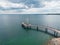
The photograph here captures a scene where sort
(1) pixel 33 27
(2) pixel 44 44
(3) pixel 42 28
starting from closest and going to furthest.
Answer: (2) pixel 44 44 → (3) pixel 42 28 → (1) pixel 33 27

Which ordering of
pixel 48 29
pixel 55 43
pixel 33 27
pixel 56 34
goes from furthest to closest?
pixel 33 27 → pixel 48 29 → pixel 56 34 → pixel 55 43

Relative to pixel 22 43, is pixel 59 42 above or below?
above

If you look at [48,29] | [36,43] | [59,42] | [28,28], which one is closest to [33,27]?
[28,28]

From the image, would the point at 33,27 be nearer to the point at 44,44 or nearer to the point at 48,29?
the point at 48,29

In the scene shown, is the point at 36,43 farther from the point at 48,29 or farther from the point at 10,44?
the point at 48,29

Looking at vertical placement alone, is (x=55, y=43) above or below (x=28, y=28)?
→ above

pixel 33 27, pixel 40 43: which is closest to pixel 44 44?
pixel 40 43

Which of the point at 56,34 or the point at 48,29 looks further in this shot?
the point at 48,29

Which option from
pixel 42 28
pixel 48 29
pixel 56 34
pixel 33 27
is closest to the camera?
pixel 56 34

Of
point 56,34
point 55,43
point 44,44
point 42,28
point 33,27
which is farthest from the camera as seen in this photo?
point 33,27

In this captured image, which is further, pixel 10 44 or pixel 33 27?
pixel 33 27
